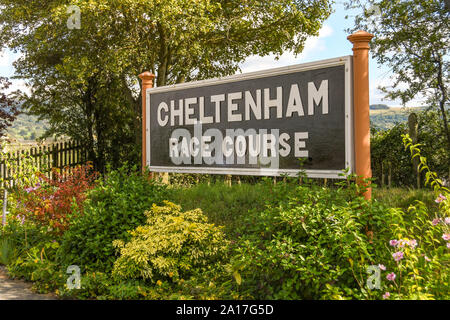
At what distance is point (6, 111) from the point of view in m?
10.7

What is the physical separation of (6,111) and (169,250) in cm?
867

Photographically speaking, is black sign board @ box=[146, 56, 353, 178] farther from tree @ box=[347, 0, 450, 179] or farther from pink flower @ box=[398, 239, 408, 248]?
tree @ box=[347, 0, 450, 179]

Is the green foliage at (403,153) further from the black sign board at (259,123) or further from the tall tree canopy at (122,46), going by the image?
the black sign board at (259,123)

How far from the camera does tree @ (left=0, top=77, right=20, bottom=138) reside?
10.4 metres

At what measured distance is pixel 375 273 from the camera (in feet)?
10.4

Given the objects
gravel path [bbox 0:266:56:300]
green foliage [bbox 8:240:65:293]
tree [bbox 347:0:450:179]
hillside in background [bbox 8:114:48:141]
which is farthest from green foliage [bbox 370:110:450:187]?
hillside in background [bbox 8:114:48:141]

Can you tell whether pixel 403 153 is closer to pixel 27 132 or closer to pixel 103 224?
pixel 103 224

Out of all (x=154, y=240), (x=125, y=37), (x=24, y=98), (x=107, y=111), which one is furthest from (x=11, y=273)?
(x=24, y=98)

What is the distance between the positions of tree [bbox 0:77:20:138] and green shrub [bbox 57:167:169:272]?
21.3ft

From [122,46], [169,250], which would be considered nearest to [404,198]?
[169,250]

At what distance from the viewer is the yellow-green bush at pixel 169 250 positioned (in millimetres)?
A: 4250

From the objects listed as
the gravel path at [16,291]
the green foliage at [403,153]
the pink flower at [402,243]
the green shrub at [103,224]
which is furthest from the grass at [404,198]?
the gravel path at [16,291]

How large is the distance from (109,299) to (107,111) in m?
11.5
